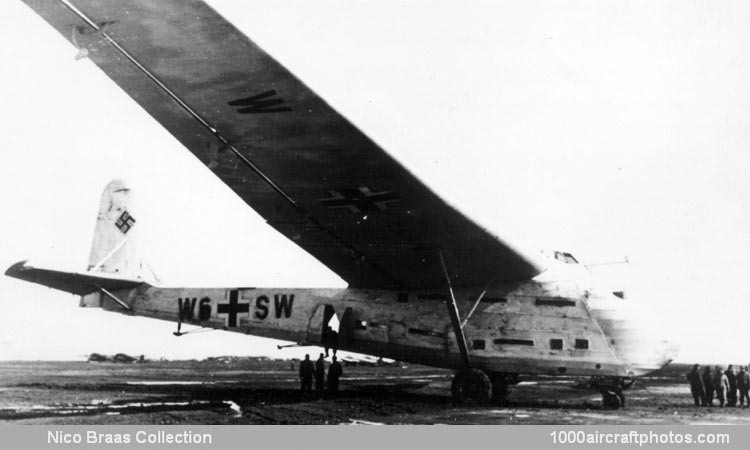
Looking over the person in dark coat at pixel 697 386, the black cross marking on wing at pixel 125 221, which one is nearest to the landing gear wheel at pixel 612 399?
the person in dark coat at pixel 697 386

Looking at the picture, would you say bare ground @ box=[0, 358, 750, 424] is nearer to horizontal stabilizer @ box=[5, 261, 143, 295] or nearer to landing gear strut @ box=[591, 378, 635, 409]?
landing gear strut @ box=[591, 378, 635, 409]

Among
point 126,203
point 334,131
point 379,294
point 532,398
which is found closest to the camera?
point 334,131

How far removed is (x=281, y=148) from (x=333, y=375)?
574 cm

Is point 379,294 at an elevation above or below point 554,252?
below

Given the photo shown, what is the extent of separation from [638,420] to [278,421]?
16.9 ft

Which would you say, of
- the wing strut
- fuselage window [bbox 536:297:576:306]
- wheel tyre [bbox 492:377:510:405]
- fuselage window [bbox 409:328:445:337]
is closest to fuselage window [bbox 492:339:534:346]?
the wing strut

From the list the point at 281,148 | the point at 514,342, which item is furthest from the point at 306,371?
the point at 281,148

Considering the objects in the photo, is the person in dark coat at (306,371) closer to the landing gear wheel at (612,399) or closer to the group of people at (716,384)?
the landing gear wheel at (612,399)

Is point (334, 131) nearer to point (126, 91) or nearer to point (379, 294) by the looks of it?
point (126, 91)

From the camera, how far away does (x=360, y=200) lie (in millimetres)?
10086

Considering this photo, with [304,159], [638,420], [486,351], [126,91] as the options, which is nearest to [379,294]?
[486,351]

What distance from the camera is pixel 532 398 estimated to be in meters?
13.8

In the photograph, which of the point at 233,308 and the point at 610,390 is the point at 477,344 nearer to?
the point at 610,390

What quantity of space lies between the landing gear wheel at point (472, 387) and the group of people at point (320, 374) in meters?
2.59
